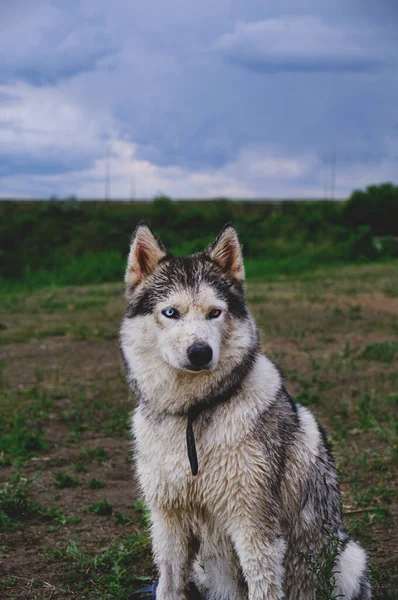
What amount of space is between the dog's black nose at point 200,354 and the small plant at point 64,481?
2886mm

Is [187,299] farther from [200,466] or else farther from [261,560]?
[261,560]

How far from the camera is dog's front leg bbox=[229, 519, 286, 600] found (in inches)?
125

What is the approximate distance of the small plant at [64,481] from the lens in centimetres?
568

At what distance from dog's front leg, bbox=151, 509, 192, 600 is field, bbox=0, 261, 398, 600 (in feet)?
2.00

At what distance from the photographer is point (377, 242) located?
2219 cm

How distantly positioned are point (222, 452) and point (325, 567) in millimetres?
653

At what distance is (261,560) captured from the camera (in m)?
3.16

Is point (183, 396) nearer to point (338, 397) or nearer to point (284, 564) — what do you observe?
point (284, 564)

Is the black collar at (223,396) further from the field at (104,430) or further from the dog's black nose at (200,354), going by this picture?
the field at (104,430)

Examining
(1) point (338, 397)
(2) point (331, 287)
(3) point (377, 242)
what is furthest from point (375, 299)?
(3) point (377, 242)

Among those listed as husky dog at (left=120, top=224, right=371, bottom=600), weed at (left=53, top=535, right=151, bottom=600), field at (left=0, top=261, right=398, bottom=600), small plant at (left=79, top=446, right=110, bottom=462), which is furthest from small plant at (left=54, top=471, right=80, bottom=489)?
husky dog at (left=120, top=224, right=371, bottom=600)

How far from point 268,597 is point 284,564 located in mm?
200

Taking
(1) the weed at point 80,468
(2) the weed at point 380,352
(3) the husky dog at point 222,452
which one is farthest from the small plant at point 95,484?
(2) the weed at point 380,352

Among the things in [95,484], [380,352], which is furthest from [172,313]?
[380,352]
